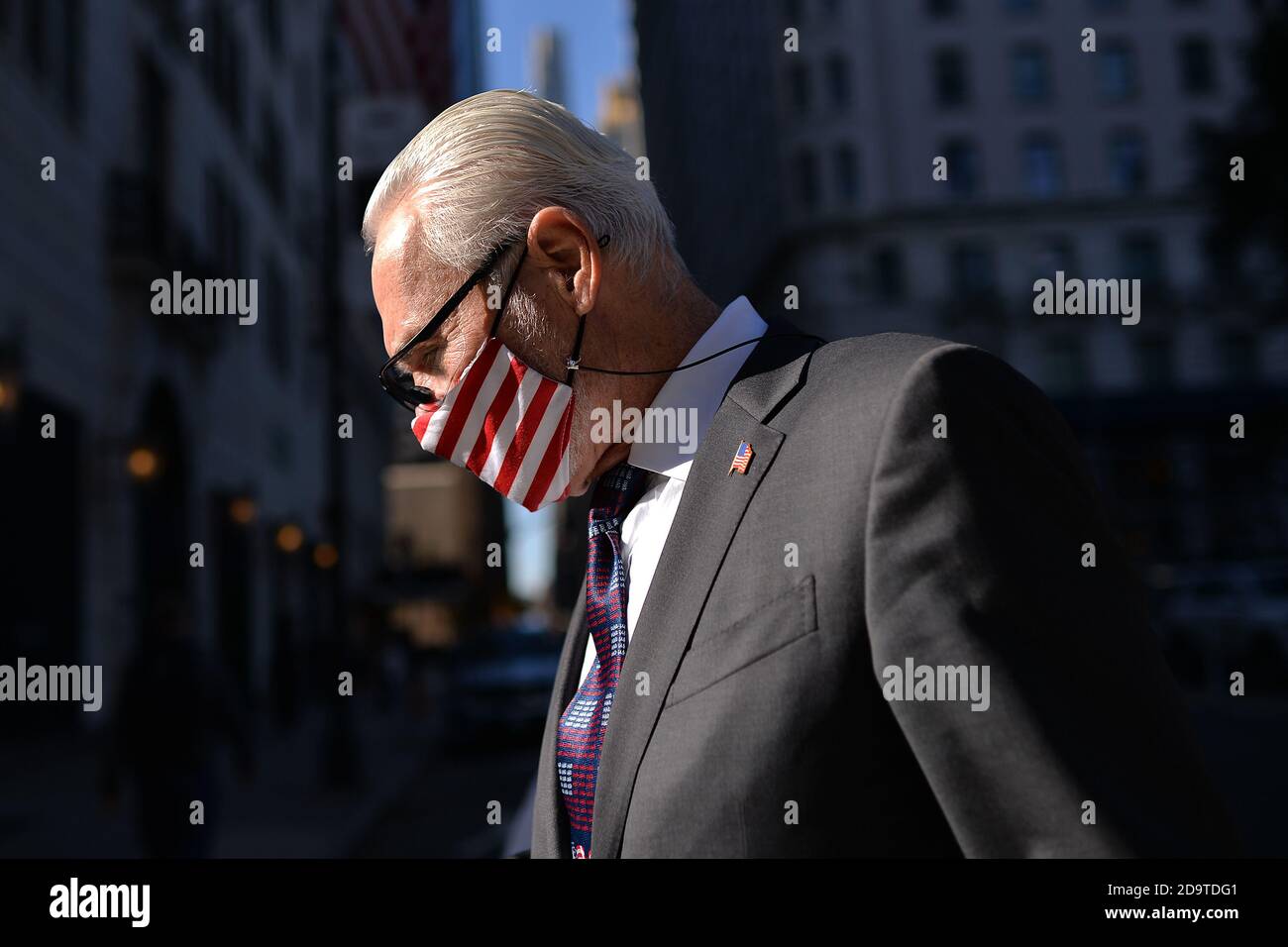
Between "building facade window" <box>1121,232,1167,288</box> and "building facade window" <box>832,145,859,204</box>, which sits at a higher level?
"building facade window" <box>832,145,859,204</box>

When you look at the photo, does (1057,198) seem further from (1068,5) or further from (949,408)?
(949,408)

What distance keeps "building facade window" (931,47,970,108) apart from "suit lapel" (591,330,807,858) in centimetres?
4904

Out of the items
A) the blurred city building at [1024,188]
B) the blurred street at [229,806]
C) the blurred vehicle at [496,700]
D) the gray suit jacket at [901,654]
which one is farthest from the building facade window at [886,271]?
the gray suit jacket at [901,654]

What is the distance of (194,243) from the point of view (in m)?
19.5

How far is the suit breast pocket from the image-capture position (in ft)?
4.59

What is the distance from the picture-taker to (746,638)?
144 cm

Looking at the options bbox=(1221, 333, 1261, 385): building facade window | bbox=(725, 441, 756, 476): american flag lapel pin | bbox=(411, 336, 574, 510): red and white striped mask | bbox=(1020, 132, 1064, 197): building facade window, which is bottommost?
bbox=(725, 441, 756, 476): american flag lapel pin

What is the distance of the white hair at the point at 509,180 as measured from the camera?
1.76 m

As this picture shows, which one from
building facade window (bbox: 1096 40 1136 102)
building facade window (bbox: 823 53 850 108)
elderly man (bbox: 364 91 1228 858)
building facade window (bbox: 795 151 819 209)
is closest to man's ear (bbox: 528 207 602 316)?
elderly man (bbox: 364 91 1228 858)

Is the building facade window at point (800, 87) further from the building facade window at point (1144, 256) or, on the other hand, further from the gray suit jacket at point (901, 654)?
the gray suit jacket at point (901, 654)

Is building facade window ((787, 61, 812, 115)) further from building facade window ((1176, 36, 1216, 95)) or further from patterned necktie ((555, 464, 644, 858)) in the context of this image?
patterned necktie ((555, 464, 644, 858))

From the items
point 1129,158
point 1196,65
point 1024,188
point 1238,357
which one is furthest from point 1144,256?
point 1196,65

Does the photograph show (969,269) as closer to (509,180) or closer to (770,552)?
(509,180)

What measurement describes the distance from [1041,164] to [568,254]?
4919 cm
